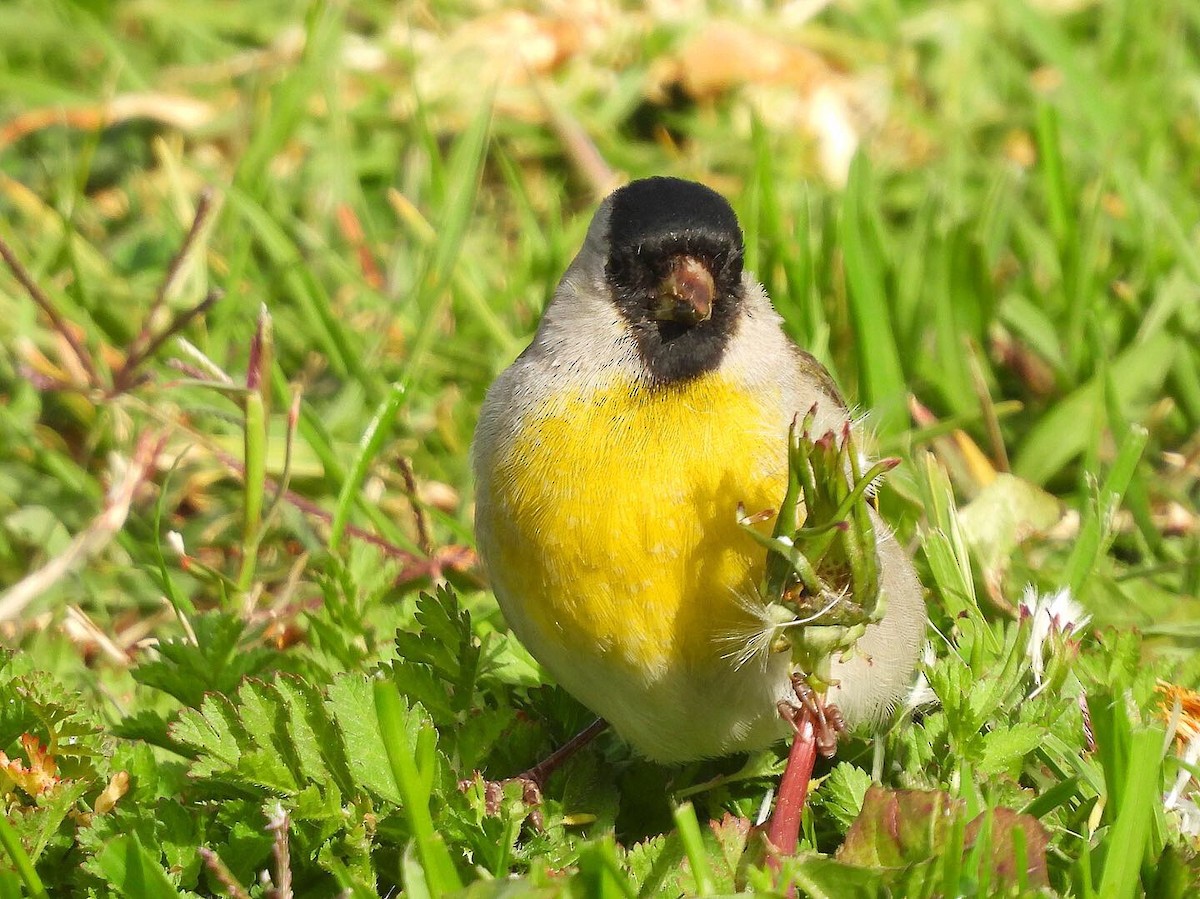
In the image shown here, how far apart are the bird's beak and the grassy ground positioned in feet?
2.03

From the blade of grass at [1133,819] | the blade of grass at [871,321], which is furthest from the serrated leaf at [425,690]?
the blade of grass at [871,321]

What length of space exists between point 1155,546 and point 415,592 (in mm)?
1700

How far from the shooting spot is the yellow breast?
2447 millimetres

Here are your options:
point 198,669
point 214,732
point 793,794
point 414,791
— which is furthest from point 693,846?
point 198,669

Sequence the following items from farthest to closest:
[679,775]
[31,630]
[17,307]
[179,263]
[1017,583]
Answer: [17,307] < [179,263] < [31,630] < [1017,583] < [679,775]

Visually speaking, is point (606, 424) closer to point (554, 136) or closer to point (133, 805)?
point (133, 805)

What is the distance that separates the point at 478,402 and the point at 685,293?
58.3 inches

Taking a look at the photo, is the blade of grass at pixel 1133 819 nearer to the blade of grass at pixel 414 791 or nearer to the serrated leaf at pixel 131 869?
the blade of grass at pixel 414 791

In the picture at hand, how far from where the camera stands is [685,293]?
8.64 feet

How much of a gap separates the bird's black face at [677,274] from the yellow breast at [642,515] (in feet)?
0.26

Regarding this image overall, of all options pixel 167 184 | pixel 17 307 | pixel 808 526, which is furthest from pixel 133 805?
pixel 167 184

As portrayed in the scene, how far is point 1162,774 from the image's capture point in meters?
2.43

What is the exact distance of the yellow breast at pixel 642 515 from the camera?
2.45 m

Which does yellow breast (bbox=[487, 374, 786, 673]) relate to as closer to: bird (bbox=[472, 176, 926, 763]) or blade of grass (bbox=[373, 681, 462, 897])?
bird (bbox=[472, 176, 926, 763])
